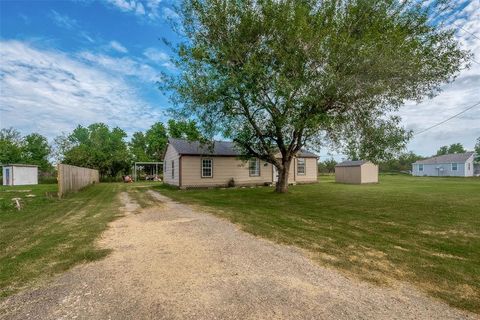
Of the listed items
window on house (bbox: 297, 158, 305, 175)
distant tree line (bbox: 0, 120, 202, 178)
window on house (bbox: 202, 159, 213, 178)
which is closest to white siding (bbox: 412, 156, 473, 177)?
window on house (bbox: 297, 158, 305, 175)

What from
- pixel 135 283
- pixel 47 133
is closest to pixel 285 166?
pixel 135 283

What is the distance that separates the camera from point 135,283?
11.4 ft

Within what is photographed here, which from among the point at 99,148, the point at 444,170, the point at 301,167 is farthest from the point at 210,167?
the point at 444,170

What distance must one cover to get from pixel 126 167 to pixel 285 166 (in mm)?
27175

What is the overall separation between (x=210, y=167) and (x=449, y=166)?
1613 inches

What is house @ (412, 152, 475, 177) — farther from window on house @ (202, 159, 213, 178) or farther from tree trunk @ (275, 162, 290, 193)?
window on house @ (202, 159, 213, 178)

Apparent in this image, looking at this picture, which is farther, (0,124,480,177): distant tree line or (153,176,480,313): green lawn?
(0,124,480,177): distant tree line

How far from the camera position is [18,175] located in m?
27.4

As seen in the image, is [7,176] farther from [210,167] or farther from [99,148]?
[210,167]

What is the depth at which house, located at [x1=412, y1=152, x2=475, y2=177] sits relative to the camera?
41281mm

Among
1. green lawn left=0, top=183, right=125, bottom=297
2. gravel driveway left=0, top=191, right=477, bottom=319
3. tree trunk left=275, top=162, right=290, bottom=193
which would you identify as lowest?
gravel driveway left=0, top=191, right=477, bottom=319

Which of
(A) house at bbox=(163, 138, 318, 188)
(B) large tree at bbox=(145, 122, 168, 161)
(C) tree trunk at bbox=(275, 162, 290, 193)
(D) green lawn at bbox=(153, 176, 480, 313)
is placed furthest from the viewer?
(B) large tree at bbox=(145, 122, 168, 161)

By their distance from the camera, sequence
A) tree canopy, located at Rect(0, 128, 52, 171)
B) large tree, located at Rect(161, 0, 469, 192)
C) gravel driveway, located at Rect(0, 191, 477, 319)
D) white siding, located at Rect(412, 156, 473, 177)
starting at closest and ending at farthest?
→ gravel driveway, located at Rect(0, 191, 477, 319) < large tree, located at Rect(161, 0, 469, 192) < tree canopy, located at Rect(0, 128, 52, 171) < white siding, located at Rect(412, 156, 473, 177)

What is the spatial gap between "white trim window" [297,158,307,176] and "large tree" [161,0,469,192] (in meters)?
10.9
